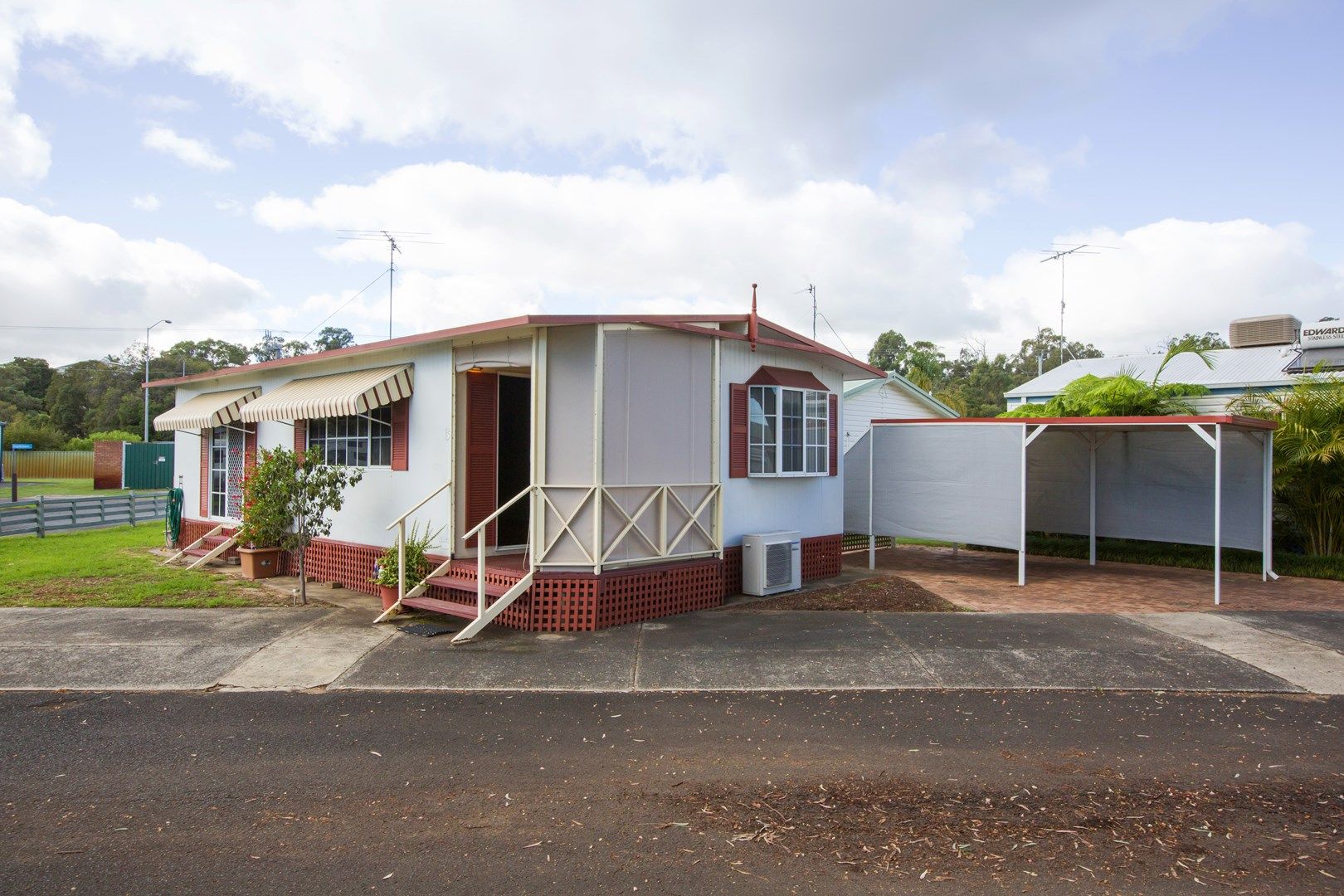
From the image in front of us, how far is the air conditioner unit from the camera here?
9320 millimetres

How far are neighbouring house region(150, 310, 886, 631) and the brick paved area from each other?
1883 mm

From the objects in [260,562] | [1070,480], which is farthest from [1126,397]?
[260,562]

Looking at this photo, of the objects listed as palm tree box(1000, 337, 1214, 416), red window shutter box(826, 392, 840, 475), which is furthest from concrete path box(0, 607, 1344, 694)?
palm tree box(1000, 337, 1214, 416)

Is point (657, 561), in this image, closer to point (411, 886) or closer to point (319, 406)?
point (319, 406)

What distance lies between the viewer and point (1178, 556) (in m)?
12.5

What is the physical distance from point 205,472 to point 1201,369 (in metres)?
20.2

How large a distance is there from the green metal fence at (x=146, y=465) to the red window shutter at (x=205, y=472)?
17938mm

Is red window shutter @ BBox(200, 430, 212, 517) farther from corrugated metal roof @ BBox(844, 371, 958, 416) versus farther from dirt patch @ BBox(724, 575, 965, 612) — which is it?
corrugated metal roof @ BBox(844, 371, 958, 416)

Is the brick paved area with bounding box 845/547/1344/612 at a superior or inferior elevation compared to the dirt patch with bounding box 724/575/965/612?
inferior

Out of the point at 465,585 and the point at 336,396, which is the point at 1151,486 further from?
the point at 336,396

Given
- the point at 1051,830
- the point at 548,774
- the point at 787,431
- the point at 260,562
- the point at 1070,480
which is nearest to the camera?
the point at 1051,830

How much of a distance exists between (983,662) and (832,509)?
4.40 m

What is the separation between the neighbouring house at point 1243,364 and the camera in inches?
511

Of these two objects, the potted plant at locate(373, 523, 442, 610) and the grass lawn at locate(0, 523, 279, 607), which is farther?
the grass lawn at locate(0, 523, 279, 607)
